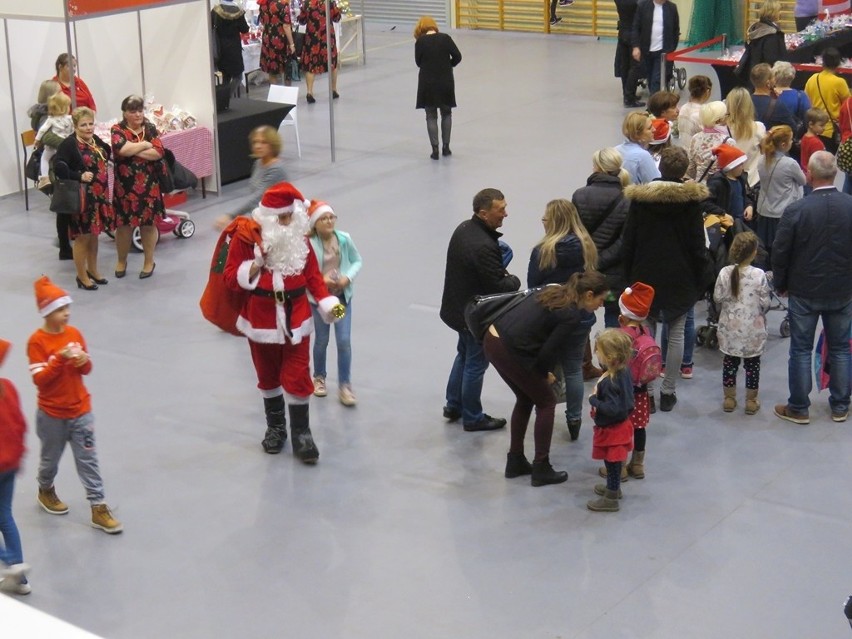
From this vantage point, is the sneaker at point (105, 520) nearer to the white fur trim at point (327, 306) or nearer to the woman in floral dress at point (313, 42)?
the white fur trim at point (327, 306)

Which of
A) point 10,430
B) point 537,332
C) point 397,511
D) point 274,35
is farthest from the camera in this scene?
point 274,35

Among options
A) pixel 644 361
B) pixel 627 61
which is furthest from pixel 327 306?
pixel 627 61

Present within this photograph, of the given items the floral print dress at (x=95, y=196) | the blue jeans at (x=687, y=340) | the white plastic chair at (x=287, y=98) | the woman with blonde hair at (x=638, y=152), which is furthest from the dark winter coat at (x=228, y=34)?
the blue jeans at (x=687, y=340)

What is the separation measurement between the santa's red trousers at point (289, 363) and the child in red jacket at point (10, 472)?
1495 mm

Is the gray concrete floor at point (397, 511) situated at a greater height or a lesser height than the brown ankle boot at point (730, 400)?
lesser

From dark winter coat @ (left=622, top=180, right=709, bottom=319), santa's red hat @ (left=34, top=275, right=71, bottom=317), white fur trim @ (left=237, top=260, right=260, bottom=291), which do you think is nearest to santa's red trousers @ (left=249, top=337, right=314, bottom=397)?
white fur trim @ (left=237, top=260, right=260, bottom=291)

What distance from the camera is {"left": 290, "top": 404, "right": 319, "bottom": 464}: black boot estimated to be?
6.42 meters

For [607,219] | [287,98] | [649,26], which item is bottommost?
[607,219]

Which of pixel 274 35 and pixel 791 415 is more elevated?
pixel 274 35

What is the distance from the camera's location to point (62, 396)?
5.51 m

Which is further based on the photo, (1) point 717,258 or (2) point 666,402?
(1) point 717,258

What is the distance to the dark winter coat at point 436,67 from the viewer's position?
39.8ft

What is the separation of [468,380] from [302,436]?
0.92 meters

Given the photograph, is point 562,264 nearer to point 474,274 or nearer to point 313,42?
point 474,274
